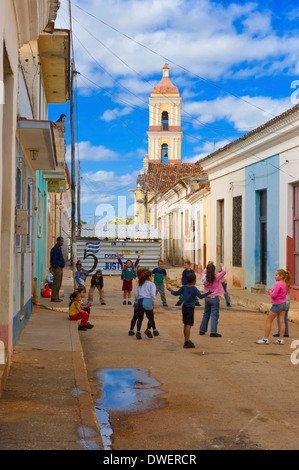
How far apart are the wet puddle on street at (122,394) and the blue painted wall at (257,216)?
403 inches

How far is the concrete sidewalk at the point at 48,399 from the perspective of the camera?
15.3 feet

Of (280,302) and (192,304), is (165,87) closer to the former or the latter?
(280,302)

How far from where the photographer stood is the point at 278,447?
16.2ft

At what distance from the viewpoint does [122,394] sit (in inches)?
269

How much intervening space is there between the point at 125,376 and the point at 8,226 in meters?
2.46

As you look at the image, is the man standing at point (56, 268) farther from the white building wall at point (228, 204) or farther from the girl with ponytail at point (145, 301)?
the white building wall at point (228, 204)

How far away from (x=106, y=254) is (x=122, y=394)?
2519 centimetres

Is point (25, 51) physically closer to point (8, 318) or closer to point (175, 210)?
point (8, 318)

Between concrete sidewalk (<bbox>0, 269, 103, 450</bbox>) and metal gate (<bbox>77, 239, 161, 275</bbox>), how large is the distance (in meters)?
21.5

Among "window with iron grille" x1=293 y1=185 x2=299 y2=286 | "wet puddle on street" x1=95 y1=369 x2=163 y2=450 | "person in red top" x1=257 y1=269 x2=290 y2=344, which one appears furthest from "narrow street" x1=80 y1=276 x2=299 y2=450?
"window with iron grille" x1=293 y1=185 x2=299 y2=286

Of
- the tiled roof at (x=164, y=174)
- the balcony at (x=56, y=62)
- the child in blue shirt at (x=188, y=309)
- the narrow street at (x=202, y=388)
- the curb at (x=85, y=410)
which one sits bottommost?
the narrow street at (x=202, y=388)

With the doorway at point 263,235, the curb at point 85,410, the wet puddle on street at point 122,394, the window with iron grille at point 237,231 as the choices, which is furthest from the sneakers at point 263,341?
the window with iron grille at point 237,231

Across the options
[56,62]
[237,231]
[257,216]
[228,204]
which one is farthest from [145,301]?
[228,204]

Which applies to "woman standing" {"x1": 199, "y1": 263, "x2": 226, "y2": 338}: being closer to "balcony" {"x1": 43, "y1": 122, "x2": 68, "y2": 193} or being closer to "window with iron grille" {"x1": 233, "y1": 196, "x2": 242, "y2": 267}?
"balcony" {"x1": 43, "y1": 122, "x2": 68, "y2": 193}
